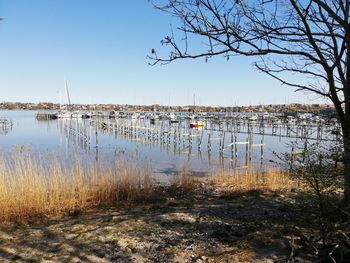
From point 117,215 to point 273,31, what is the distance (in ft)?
14.8

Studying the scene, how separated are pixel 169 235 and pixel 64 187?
159 inches

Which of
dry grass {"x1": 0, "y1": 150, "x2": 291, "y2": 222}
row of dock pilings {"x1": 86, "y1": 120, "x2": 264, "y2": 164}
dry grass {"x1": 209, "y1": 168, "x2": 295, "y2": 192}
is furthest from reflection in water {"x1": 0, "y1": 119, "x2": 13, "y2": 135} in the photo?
dry grass {"x1": 0, "y1": 150, "x2": 291, "y2": 222}

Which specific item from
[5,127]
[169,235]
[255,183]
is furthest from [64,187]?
[5,127]

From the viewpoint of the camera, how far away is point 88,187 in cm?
912

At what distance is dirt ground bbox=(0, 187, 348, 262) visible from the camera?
15.3 feet

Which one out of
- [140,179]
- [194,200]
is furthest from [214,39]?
[140,179]

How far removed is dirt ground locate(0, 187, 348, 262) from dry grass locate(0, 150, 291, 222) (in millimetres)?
580

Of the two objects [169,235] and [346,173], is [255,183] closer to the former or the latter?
[169,235]

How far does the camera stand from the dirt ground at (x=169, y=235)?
4.67m

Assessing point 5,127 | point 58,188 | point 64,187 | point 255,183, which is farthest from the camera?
point 5,127

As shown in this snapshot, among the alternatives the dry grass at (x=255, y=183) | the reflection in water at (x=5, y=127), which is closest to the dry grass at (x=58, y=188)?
the dry grass at (x=255, y=183)

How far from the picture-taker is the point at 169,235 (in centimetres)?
555

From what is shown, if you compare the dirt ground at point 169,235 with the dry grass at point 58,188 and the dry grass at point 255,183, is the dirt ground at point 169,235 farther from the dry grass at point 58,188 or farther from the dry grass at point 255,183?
the dry grass at point 255,183

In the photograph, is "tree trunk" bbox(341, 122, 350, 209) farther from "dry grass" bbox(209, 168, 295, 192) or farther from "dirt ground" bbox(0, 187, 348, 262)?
"dry grass" bbox(209, 168, 295, 192)
